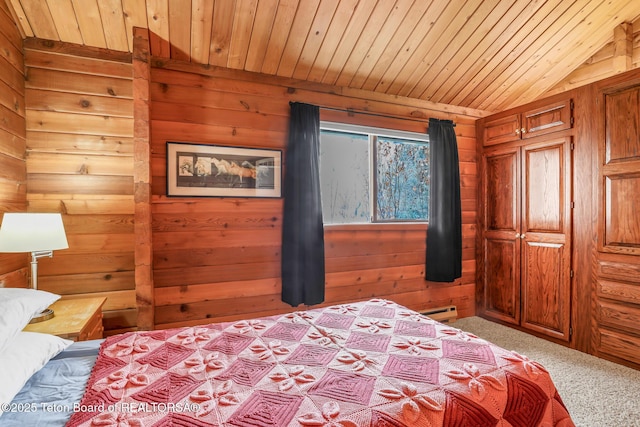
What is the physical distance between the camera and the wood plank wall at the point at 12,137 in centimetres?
200

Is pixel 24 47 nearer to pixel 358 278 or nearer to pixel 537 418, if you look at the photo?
pixel 358 278

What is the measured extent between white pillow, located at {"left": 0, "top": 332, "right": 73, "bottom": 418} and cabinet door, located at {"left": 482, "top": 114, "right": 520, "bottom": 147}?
387 centimetres

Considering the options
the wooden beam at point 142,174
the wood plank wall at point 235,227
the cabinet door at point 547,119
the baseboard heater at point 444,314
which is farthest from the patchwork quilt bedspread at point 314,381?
the cabinet door at point 547,119

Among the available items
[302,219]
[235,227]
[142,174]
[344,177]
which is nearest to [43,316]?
[142,174]

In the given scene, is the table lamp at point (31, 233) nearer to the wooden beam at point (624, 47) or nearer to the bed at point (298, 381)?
the bed at point (298, 381)

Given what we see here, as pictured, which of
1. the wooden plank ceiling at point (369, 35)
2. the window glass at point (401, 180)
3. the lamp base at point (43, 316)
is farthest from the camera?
the window glass at point (401, 180)

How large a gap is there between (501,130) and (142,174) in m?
3.43

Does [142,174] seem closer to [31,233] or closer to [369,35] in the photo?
[31,233]

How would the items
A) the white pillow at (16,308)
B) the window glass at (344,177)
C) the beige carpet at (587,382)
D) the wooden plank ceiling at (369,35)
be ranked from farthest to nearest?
the window glass at (344,177), the wooden plank ceiling at (369,35), the beige carpet at (587,382), the white pillow at (16,308)

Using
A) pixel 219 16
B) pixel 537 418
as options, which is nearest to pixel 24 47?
pixel 219 16

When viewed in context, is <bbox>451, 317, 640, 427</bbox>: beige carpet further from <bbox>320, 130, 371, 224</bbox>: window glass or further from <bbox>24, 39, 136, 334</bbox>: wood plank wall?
<bbox>24, 39, 136, 334</bbox>: wood plank wall

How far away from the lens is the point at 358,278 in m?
3.27

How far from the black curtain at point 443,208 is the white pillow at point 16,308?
3.16m

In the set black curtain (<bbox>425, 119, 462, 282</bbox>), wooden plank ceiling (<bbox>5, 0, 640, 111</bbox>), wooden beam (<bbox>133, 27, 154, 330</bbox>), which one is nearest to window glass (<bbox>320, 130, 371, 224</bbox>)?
wooden plank ceiling (<bbox>5, 0, 640, 111</bbox>)
